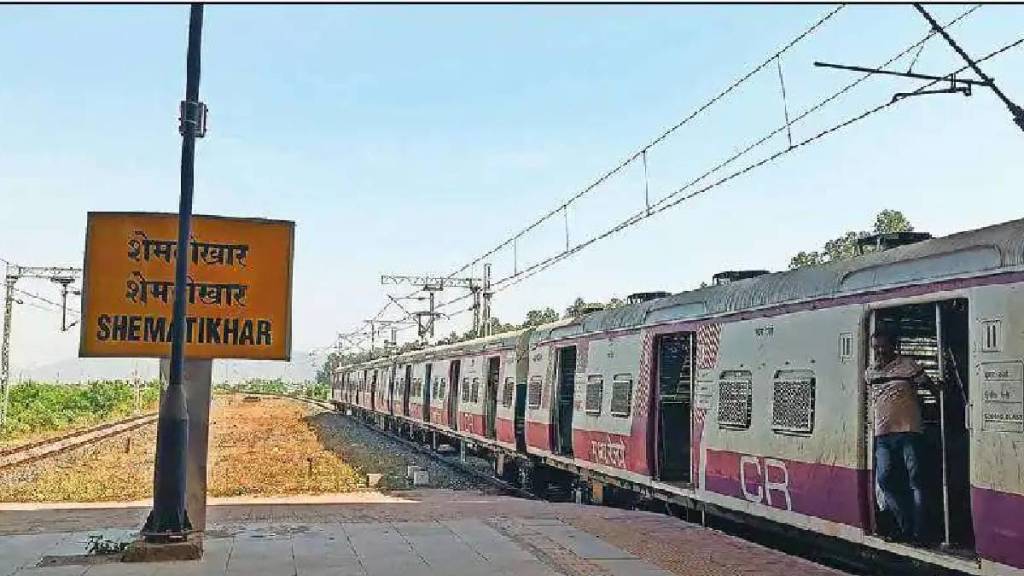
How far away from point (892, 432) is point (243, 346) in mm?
6845

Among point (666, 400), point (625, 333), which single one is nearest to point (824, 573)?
point (666, 400)

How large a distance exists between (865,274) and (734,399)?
9.01 feet

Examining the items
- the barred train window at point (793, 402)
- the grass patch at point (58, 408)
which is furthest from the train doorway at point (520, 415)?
the grass patch at point (58, 408)

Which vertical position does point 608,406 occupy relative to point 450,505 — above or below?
above

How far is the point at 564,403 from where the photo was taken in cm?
1833

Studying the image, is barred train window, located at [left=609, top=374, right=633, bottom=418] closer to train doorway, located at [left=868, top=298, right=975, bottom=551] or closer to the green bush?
train doorway, located at [left=868, top=298, right=975, bottom=551]

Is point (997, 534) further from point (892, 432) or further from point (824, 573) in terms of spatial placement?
point (824, 573)

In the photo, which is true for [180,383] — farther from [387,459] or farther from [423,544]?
[387,459]

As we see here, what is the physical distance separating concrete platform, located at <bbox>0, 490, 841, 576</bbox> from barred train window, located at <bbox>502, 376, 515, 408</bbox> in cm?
693

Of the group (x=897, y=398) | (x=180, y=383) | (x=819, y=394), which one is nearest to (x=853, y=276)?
(x=819, y=394)

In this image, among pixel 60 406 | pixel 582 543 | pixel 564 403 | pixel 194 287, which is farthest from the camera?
pixel 60 406

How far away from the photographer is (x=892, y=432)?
8.45m

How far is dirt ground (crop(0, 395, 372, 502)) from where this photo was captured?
20266 mm

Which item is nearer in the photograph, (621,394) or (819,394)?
(819,394)
